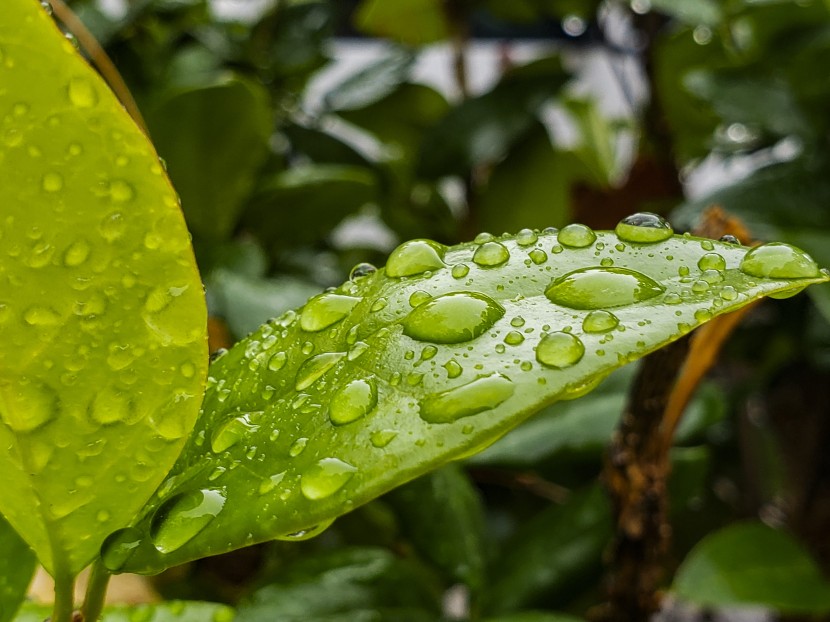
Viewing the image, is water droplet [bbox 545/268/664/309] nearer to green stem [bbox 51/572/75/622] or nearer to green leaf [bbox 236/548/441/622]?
green stem [bbox 51/572/75/622]

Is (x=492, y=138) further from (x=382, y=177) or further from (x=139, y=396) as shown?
(x=139, y=396)

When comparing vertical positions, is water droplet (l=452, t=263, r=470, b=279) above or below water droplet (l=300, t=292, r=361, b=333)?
above

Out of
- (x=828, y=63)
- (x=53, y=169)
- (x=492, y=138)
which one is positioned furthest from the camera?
(x=492, y=138)

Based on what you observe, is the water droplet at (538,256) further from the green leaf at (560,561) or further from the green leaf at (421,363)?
the green leaf at (560,561)

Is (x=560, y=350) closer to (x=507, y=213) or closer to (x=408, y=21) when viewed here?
(x=507, y=213)

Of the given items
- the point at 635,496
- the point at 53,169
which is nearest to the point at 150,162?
the point at 53,169

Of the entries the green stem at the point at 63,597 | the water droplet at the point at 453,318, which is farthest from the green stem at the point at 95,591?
the water droplet at the point at 453,318

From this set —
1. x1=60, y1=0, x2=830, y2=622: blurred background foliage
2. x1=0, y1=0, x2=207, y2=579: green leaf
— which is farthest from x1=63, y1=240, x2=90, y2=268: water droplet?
x1=60, y1=0, x2=830, y2=622: blurred background foliage
